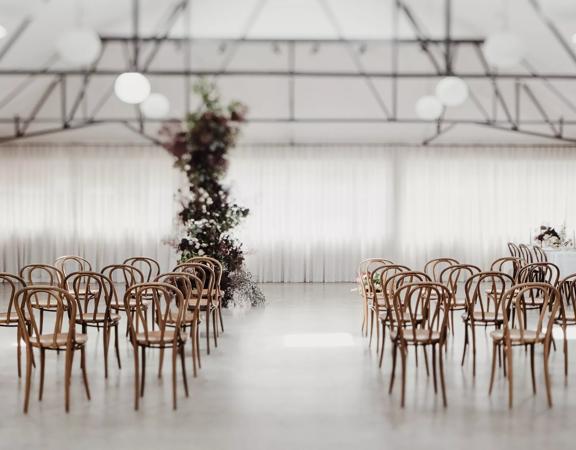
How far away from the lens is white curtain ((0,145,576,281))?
13.2m

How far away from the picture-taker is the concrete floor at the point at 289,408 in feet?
13.5

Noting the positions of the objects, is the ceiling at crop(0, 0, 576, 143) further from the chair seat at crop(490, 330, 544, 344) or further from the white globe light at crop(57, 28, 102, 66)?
the chair seat at crop(490, 330, 544, 344)

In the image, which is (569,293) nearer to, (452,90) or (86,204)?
(452,90)

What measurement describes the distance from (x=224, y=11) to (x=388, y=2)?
2.61m

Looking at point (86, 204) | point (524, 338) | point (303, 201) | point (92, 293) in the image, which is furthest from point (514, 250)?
point (86, 204)

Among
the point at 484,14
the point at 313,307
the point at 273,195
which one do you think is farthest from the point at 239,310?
the point at 484,14

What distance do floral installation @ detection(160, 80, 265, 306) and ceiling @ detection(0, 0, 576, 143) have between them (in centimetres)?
238

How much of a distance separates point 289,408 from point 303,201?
8.70m

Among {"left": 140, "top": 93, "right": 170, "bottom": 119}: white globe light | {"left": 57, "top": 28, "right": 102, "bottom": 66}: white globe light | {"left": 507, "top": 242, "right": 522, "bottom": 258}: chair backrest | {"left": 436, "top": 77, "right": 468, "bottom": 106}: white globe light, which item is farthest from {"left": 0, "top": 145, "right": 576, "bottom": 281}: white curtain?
{"left": 57, "top": 28, "right": 102, "bottom": 66}: white globe light

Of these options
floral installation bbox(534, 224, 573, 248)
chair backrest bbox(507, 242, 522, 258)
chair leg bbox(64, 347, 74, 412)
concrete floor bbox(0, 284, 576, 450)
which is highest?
floral installation bbox(534, 224, 573, 248)

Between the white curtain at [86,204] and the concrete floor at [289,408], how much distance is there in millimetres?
6592

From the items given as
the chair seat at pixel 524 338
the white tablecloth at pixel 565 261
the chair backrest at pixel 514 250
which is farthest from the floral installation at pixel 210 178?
the white tablecloth at pixel 565 261

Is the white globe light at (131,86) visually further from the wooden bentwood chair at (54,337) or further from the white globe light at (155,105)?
the wooden bentwood chair at (54,337)

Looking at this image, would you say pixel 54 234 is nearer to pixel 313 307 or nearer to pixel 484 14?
pixel 313 307
